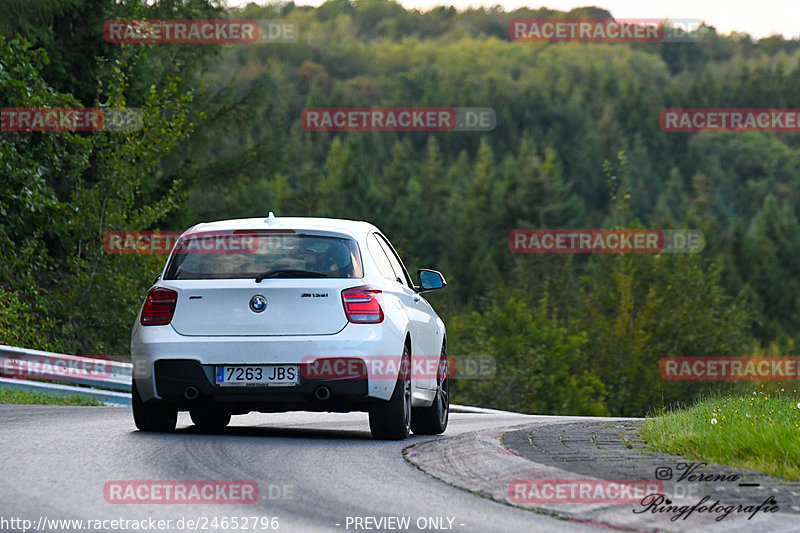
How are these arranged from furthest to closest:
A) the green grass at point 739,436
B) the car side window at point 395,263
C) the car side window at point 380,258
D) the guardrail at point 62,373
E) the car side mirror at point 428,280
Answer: the guardrail at point 62,373 → the car side mirror at point 428,280 → the car side window at point 395,263 → the car side window at point 380,258 → the green grass at point 739,436

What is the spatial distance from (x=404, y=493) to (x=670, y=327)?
57.3 metres

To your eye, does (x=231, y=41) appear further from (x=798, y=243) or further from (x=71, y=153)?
(x=798, y=243)

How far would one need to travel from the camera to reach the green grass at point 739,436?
7891mm

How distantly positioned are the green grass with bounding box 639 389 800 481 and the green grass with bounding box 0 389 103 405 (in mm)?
8544

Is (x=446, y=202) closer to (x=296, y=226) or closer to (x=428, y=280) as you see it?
(x=428, y=280)

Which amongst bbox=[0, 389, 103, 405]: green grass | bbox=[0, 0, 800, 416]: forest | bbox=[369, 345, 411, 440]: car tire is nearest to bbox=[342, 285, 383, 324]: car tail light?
bbox=[369, 345, 411, 440]: car tire

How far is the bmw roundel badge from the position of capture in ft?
32.2

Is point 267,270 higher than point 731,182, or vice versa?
point 267,270

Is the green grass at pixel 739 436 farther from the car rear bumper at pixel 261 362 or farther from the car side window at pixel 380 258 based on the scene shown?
the car side window at pixel 380 258

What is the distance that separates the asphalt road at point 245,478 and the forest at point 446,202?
661 cm

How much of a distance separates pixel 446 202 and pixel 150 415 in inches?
5112

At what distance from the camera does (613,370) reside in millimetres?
64375

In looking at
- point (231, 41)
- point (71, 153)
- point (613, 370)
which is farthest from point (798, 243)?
point (71, 153)

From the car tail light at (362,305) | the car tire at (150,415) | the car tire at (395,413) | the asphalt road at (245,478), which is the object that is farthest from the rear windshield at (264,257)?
the asphalt road at (245,478)
